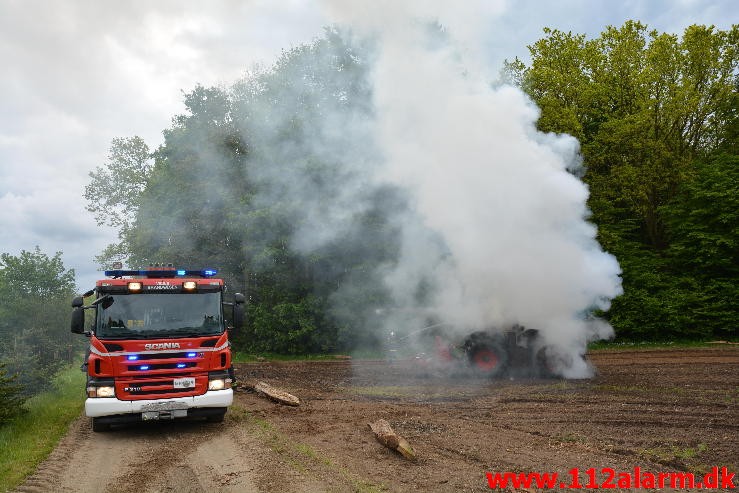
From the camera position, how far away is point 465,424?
9.93 metres

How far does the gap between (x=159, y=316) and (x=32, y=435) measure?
3288 mm

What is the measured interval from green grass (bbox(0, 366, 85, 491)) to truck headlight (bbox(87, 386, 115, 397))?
1042mm

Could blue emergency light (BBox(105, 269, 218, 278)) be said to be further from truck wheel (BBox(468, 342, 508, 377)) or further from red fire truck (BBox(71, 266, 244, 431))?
truck wheel (BBox(468, 342, 508, 377))

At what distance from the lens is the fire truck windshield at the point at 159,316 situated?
9.48 m

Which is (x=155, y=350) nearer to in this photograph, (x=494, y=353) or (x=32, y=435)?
(x=32, y=435)

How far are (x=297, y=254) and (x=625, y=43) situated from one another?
70.4 feet

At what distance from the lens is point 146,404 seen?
9.22 metres

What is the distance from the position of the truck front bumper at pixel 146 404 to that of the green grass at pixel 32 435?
92cm

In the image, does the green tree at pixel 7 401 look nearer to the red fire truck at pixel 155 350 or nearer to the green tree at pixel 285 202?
the red fire truck at pixel 155 350

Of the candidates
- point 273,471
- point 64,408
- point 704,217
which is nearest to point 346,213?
point 64,408

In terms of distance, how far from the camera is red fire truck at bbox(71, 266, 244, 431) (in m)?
9.19

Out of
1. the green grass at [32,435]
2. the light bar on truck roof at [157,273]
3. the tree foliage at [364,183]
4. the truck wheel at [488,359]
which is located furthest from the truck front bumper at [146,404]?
the tree foliage at [364,183]

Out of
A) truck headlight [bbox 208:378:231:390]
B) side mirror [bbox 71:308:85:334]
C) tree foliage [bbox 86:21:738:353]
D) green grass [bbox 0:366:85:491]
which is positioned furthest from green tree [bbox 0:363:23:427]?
tree foliage [bbox 86:21:738:353]

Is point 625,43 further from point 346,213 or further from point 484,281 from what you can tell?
point 484,281
